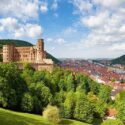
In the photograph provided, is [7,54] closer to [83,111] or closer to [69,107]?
[69,107]

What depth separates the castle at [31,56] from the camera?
435 ft

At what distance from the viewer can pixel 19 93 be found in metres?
76.0

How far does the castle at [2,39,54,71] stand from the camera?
132625 millimetres

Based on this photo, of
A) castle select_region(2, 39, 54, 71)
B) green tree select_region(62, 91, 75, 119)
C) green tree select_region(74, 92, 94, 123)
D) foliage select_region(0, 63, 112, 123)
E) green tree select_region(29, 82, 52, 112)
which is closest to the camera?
foliage select_region(0, 63, 112, 123)

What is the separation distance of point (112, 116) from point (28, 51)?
7242 centimetres

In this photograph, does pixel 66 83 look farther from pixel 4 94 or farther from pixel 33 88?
pixel 4 94

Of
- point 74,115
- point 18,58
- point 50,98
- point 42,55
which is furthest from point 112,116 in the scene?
point 18,58

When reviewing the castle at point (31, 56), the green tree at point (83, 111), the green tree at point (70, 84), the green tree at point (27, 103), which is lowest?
the green tree at point (83, 111)

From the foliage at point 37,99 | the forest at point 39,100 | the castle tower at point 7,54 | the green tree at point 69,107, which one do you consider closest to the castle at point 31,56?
the castle tower at point 7,54

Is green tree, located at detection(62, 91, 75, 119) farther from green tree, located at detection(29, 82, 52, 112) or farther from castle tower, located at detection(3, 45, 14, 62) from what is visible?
Result: castle tower, located at detection(3, 45, 14, 62)

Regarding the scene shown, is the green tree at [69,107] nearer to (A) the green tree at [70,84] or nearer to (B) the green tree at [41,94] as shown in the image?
(B) the green tree at [41,94]

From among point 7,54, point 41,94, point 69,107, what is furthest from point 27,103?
point 7,54

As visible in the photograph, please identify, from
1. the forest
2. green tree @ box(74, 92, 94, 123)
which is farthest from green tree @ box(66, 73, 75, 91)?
green tree @ box(74, 92, 94, 123)

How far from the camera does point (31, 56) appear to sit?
Answer: 14775 centimetres
